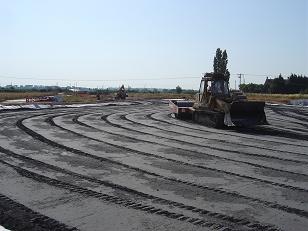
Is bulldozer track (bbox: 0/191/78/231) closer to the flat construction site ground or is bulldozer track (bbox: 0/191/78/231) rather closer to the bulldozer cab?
the flat construction site ground

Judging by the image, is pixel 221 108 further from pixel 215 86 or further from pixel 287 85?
pixel 287 85

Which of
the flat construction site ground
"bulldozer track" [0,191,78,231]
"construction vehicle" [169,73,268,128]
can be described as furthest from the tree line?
"bulldozer track" [0,191,78,231]

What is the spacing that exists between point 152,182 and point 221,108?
33.1 feet

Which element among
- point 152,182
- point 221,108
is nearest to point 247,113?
point 221,108

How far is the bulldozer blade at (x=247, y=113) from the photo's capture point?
55.0 ft

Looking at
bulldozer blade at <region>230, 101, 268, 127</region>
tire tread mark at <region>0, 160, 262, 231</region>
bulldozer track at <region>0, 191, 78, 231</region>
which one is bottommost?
bulldozer track at <region>0, 191, 78, 231</region>

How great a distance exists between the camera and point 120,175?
8.38m

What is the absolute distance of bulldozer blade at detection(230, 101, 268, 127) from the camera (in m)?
16.8

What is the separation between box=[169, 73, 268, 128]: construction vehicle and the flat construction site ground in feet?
9.03

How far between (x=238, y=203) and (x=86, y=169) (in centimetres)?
354

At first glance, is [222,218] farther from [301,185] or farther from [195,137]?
[195,137]

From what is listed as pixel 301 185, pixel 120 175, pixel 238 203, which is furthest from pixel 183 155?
pixel 238 203

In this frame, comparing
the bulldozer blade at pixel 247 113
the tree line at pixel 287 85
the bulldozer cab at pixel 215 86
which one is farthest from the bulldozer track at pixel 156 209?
the tree line at pixel 287 85

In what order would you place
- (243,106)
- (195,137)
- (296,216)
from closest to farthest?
(296,216) → (195,137) → (243,106)
